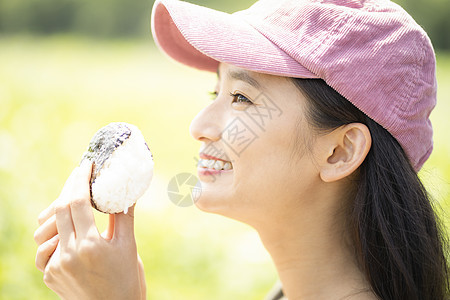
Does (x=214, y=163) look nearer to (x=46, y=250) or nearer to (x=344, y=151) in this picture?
(x=344, y=151)

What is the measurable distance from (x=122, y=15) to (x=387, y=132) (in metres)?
7.65

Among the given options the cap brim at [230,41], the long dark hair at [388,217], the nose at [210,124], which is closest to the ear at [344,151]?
the long dark hair at [388,217]

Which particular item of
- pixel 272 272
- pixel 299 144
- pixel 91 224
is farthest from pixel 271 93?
pixel 272 272

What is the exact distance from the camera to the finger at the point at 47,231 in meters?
1.40

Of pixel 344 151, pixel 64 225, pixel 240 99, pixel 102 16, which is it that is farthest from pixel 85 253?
pixel 102 16

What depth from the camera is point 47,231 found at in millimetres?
1400

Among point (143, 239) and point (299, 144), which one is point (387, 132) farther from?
point (143, 239)

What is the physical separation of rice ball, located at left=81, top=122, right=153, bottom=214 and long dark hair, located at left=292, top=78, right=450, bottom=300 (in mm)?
461

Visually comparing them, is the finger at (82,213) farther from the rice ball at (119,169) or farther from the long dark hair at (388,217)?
the long dark hair at (388,217)

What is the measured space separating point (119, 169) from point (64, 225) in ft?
0.63

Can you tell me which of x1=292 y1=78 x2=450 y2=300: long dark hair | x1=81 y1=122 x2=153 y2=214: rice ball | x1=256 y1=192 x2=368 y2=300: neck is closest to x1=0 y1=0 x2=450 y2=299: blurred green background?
x1=292 y1=78 x2=450 y2=300: long dark hair

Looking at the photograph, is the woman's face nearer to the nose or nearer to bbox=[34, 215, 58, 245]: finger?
the nose

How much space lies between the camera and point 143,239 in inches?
137

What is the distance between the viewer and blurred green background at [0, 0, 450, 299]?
10.4 ft
